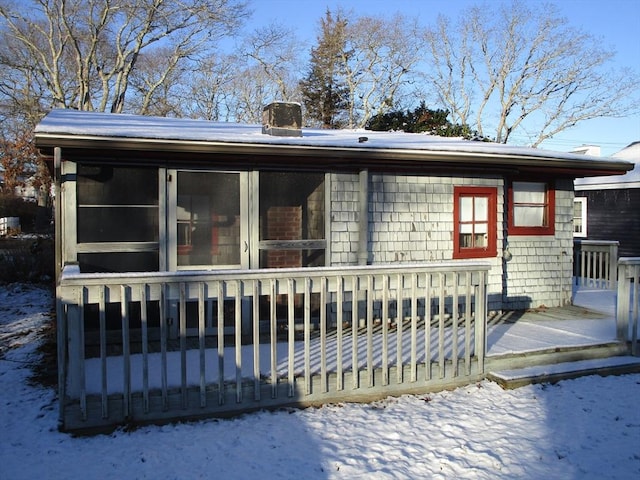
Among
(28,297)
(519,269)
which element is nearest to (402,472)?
(519,269)

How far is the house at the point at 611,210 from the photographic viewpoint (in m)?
13.6

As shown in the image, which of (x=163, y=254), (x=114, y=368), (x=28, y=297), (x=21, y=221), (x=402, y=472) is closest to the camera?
(x=402, y=472)

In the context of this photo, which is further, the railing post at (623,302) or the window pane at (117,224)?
the window pane at (117,224)

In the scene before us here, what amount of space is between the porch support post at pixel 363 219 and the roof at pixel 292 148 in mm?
244

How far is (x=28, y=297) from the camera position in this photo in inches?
390

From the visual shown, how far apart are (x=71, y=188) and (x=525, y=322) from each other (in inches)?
227

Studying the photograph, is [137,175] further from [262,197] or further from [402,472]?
[402,472]

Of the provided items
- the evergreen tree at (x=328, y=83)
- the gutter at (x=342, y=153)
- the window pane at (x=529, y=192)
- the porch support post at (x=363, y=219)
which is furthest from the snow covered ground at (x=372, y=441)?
the evergreen tree at (x=328, y=83)

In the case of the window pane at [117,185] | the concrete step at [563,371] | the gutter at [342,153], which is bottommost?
the concrete step at [563,371]

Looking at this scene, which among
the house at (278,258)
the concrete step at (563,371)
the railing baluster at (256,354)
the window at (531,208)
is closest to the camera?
the house at (278,258)

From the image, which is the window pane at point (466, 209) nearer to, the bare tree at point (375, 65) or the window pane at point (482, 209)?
the window pane at point (482, 209)

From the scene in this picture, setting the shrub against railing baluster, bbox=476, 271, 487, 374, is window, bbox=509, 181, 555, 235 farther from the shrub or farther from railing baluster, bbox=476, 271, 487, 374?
the shrub

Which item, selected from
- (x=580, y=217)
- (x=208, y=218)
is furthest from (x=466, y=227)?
(x=580, y=217)

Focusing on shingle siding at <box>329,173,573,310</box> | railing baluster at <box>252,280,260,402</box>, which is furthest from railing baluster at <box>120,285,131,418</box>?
shingle siding at <box>329,173,573,310</box>
